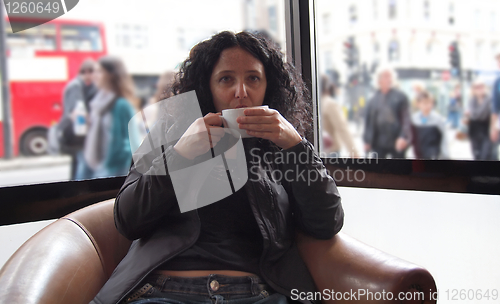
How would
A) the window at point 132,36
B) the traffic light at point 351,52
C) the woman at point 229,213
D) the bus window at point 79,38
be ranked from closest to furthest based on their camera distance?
1. the woman at point 229,213
2. the traffic light at point 351,52
3. the window at point 132,36
4. the bus window at point 79,38

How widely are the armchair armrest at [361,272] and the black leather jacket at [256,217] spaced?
0.04 m

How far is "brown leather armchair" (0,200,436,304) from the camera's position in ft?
2.84

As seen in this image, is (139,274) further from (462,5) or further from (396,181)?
(462,5)

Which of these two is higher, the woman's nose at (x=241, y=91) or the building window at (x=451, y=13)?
the building window at (x=451, y=13)

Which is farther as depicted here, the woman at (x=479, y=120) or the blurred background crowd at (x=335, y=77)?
the blurred background crowd at (x=335, y=77)

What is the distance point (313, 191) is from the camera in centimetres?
108

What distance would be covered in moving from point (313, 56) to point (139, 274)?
5.22 feet

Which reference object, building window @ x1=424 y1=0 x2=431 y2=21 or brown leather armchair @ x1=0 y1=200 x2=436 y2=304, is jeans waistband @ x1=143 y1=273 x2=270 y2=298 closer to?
brown leather armchair @ x1=0 y1=200 x2=436 y2=304

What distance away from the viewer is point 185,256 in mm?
994

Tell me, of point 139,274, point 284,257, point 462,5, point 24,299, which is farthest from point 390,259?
point 462,5

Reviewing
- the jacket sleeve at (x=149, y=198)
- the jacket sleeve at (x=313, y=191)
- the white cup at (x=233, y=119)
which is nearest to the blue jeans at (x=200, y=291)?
the jacket sleeve at (x=149, y=198)

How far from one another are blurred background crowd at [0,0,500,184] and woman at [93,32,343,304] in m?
0.74

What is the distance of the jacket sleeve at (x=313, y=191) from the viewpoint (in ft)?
3.51

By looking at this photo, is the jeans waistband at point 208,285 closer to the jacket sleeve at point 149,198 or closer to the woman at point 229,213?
the woman at point 229,213
